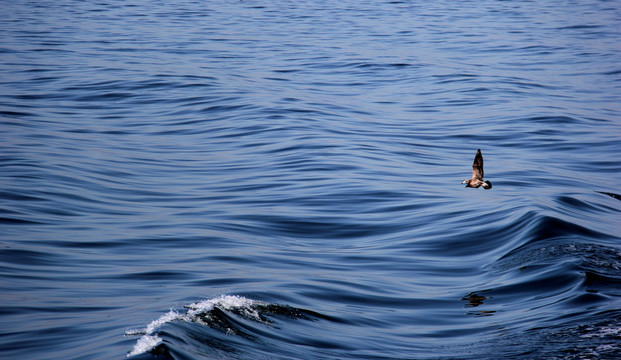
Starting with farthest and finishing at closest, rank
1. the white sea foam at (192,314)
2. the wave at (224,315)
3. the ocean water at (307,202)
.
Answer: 1. the ocean water at (307,202)
2. the wave at (224,315)
3. the white sea foam at (192,314)

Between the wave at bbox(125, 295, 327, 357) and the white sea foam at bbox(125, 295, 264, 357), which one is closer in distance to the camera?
the white sea foam at bbox(125, 295, 264, 357)

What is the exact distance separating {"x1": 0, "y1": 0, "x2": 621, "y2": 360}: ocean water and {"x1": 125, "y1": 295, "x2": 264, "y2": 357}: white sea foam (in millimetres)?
31

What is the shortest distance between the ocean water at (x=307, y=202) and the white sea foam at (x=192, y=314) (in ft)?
0.10

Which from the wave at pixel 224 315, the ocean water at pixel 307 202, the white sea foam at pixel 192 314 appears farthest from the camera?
the ocean water at pixel 307 202

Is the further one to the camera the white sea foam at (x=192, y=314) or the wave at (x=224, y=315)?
the wave at (x=224, y=315)

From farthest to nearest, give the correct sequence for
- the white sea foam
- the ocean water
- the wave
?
the ocean water
the wave
the white sea foam

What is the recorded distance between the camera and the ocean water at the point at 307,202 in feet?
26.3

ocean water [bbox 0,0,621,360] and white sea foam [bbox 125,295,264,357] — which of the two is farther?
ocean water [bbox 0,0,621,360]

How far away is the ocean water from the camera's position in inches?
316

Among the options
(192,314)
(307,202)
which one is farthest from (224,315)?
(307,202)

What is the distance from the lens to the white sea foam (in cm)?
666

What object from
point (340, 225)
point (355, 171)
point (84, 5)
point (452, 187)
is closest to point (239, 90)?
point (355, 171)

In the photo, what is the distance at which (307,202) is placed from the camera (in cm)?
1362

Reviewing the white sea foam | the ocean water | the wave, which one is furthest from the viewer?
the ocean water
